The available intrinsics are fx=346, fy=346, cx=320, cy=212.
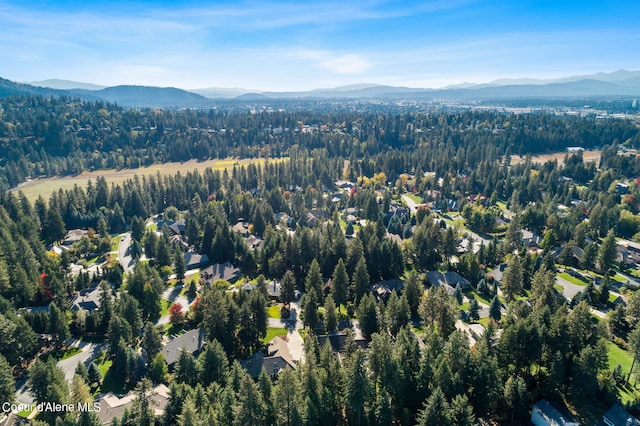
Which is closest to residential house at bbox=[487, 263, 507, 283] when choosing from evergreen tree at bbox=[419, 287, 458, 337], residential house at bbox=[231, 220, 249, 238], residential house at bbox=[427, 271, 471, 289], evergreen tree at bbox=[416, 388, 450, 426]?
residential house at bbox=[427, 271, 471, 289]

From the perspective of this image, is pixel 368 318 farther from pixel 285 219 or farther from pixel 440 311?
pixel 285 219

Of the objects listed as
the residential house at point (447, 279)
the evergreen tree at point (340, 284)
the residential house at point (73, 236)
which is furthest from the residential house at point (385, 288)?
the residential house at point (73, 236)

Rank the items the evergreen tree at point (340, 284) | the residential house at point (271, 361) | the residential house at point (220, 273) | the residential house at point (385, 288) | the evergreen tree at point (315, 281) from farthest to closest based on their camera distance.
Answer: the residential house at point (220, 273) < the residential house at point (385, 288) < the evergreen tree at point (315, 281) < the evergreen tree at point (340, 284) < the residential house at point (271, 361)

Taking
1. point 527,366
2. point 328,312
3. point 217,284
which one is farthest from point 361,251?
point 527,366

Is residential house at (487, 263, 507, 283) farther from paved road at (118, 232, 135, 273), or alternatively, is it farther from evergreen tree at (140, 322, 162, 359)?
paved road at (118, 232, 135, 273)

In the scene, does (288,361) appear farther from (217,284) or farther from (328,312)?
(217,284)

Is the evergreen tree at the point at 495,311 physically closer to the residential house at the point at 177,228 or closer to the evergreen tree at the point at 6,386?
the evergreen tree at the point at 6,386
